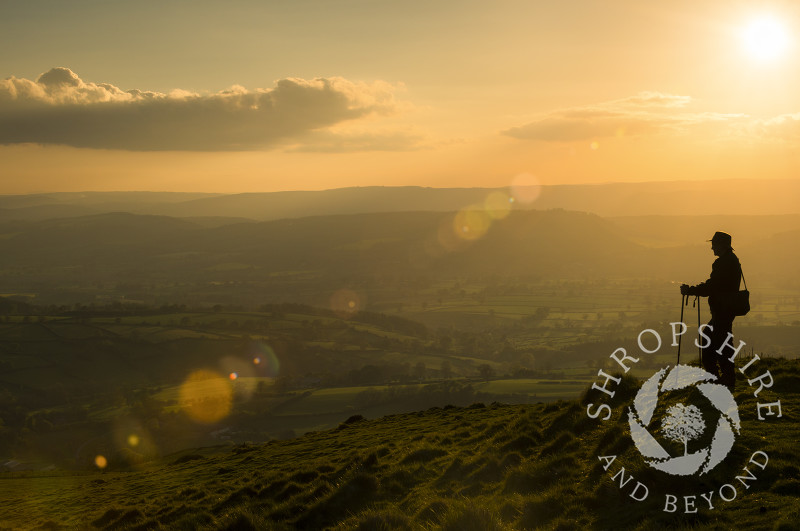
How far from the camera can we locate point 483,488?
1195 cm

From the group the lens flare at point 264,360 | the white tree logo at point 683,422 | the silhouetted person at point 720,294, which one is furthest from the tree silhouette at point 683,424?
the lens flare at point 264,360

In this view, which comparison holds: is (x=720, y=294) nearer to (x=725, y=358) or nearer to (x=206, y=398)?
(x=725, y=358)

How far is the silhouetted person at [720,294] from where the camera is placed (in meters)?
13.9

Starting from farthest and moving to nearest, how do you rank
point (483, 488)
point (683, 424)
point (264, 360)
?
point (264, 360)
point (483, 488)
point (683, 424)

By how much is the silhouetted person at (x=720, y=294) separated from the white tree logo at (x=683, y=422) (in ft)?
1.43

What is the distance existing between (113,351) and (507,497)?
15635 centimetres

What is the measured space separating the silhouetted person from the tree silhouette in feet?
8.85

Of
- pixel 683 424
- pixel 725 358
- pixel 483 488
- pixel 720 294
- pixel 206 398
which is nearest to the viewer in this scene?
pixel 683 424

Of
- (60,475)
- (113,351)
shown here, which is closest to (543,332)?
(113,351)

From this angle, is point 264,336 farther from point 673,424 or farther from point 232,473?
point 673,424

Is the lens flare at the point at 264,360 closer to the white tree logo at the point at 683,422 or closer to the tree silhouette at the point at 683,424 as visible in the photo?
the white tree logo at the point at 683,422

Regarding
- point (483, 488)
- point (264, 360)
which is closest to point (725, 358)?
point (483, 488)

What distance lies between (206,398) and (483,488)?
108000 millimetres

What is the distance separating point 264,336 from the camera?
158250mm
